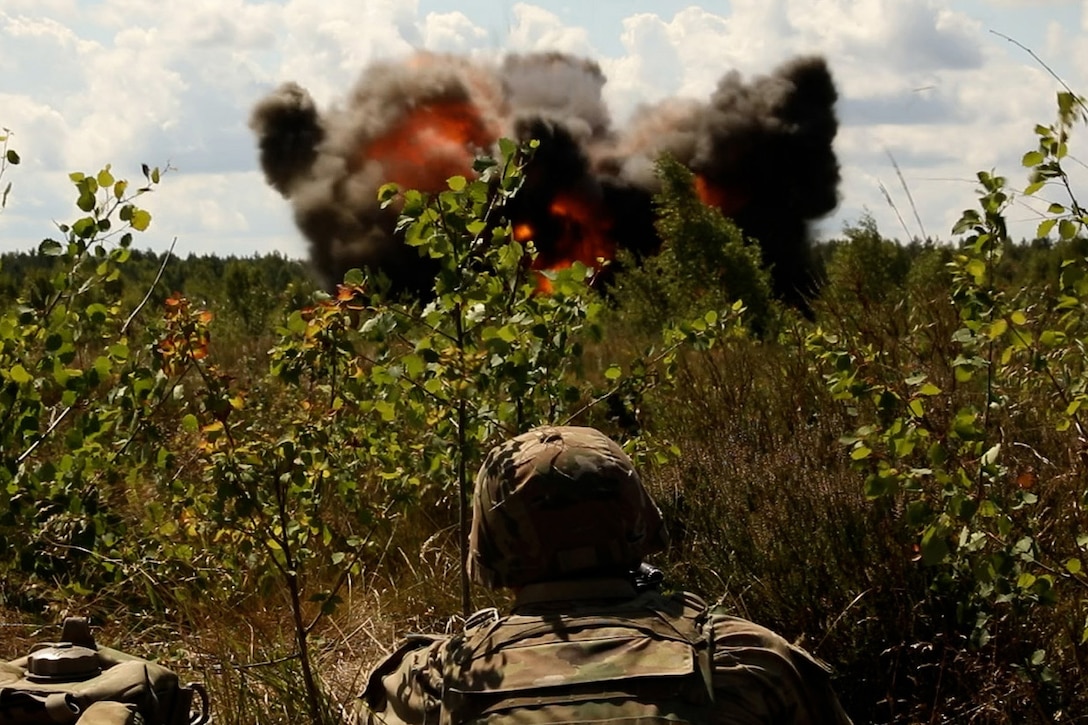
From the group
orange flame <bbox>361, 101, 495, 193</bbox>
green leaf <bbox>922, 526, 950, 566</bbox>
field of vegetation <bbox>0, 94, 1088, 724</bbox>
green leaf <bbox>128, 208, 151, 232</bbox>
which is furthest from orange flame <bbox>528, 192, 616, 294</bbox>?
green leaf <bbox>922, 526, 950, 566</bbox>

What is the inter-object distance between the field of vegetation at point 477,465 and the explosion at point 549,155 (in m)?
24.7

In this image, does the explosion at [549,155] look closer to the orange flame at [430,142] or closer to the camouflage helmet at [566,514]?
the orange flame at [430,142]

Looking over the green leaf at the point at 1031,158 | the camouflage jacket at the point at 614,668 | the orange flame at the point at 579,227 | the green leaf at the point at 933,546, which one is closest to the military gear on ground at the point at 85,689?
the camouflage jacket at the point at 614,668

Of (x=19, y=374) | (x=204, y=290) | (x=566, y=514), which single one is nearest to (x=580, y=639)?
(x=566, y=514)

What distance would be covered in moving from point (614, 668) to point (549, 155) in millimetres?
29643

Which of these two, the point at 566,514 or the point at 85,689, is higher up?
the point at 566,514

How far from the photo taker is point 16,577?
22.6ft

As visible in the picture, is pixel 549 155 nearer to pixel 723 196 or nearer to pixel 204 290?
pixel 723 196

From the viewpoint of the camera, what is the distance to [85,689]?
11.0 ft

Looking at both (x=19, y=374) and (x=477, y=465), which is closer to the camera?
(x=19, y=374)

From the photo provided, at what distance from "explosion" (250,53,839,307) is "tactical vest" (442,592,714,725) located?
27.2 m

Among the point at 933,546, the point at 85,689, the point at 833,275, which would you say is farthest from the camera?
the point at 833,275

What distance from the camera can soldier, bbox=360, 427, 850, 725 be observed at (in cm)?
308

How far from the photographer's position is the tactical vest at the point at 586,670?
305 cm
